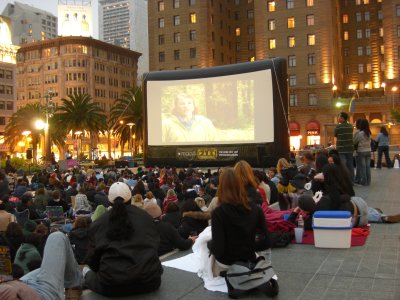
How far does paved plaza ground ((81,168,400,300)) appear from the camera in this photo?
20.6ft

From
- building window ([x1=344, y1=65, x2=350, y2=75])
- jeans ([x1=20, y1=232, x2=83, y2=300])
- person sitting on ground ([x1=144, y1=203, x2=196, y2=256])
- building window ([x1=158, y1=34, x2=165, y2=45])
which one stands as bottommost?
person sitting on ground ([x1=144, y1=203, x2=196, y2=256])

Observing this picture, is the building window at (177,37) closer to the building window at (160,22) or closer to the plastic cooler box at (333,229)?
the building window at (160,22)

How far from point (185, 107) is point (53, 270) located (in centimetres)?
2610

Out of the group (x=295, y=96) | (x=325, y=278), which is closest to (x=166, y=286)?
(x=325, y=278)

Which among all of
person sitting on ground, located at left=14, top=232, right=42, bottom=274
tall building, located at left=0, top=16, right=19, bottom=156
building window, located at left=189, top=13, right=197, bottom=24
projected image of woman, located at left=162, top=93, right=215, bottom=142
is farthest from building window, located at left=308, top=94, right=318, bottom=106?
person sitting on ground, located at left=14, top=232, right=42, bottom=274

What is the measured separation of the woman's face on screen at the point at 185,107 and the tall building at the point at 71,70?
88.7 metres

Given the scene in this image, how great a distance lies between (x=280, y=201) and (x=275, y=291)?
239 inches

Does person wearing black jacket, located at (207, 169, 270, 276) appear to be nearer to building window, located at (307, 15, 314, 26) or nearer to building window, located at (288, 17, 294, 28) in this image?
building window, located at (307, 15, 314, 26)

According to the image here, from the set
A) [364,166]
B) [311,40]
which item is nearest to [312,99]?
[311,40]

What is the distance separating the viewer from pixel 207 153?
102 feet

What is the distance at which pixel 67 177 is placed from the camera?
24469 mm

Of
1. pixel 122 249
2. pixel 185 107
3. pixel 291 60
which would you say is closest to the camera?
pixel 122 249

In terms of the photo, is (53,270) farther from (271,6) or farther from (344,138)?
(271,6)

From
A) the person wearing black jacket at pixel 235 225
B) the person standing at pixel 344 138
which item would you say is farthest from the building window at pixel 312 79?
the person wearing black jacket at pixel 235 225
